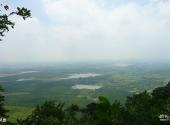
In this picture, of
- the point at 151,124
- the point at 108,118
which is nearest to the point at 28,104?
the point at 151,124

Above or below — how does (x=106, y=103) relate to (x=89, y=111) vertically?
above

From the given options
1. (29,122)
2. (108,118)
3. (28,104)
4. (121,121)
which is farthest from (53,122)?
(28,104)

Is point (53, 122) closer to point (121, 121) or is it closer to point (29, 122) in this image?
point (29, 122)

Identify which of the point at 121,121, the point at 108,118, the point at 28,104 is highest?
the point at 108,118

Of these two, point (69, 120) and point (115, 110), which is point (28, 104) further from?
point (115, 110)

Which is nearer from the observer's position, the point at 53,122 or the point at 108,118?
the point at 108,118

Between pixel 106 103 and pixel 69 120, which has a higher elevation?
pixel 106 103

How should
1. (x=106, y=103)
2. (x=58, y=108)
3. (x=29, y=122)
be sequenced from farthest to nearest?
1. (x=58, y=108)
2. (x=29, y=122)
3. (x=106, y=103)

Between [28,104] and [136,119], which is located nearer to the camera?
[136,119]

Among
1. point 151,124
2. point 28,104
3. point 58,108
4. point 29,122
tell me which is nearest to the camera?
point 29,122
